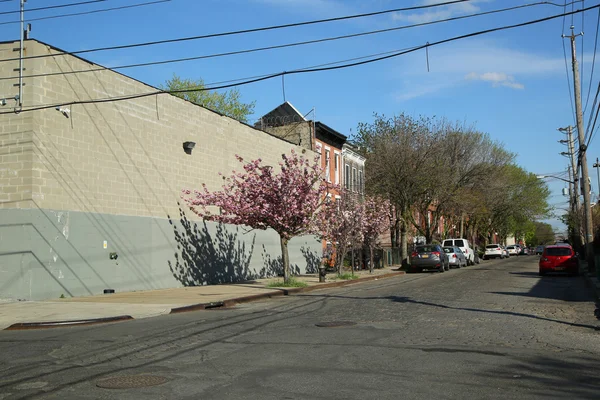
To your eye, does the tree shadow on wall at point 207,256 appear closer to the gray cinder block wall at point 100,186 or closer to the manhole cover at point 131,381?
the gray cinder block wall at point 100,186

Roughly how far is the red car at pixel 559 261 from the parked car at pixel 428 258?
22.6ft

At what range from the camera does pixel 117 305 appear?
1552 centimetres

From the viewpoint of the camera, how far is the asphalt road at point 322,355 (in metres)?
6.43

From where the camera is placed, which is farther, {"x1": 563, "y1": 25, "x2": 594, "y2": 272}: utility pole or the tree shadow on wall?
{"x1": 563, "y1": 25, "x2": 594, "y2": 272}: utility pole

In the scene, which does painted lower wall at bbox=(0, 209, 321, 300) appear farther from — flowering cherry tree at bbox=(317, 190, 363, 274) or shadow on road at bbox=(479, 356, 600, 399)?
shadow on road at bbox=(479, 356, 600, 399)

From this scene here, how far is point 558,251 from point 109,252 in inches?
838

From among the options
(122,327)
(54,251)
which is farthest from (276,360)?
(54,251)

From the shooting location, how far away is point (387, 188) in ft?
138

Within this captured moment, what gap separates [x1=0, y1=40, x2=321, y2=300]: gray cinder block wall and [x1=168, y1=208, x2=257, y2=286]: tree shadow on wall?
0.07m

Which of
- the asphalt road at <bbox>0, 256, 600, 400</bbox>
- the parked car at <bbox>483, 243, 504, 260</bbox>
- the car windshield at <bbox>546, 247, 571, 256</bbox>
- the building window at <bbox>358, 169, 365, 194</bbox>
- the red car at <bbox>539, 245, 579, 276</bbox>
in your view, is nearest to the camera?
the asphalt road at <bbox>0, 256, 600, 400</bbox>

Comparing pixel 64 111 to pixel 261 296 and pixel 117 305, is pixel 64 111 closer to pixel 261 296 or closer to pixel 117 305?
pixel 117 305

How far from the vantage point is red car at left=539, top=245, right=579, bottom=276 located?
2853 cm

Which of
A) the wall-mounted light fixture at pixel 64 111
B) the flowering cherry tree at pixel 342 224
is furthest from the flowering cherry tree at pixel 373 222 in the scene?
the wall-mounted light fixture at pixel 64 111

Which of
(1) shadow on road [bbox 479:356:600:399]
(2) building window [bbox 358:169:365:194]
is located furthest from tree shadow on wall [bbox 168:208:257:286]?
(1) shadow on road [bbox 479:356:600:399]
